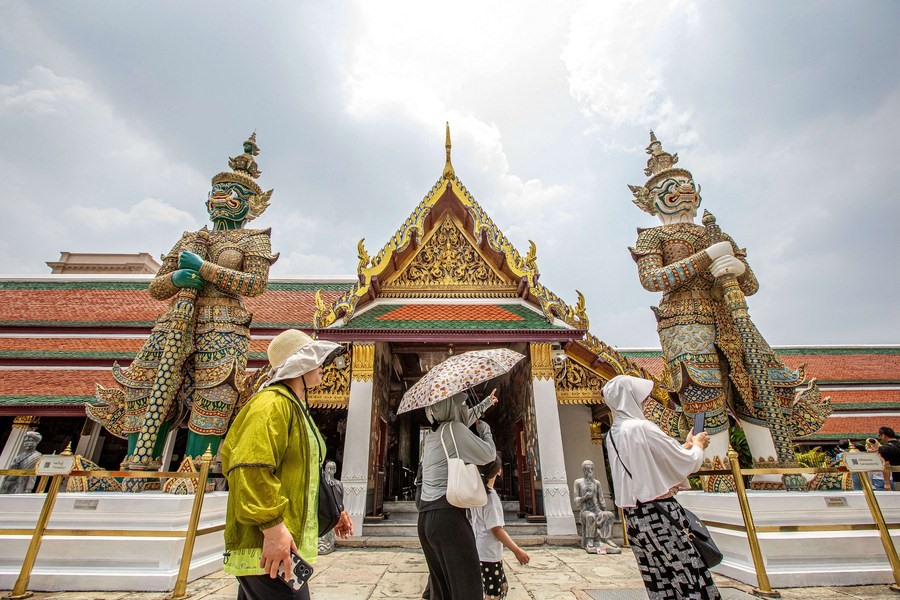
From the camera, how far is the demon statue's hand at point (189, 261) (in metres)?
4.77

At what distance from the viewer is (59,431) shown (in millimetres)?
8875

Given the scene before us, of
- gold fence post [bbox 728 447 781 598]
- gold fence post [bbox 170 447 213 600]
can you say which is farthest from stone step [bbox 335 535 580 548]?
gold fence post [bbox 728 447 781 598]

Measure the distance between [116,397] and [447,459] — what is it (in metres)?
5.31

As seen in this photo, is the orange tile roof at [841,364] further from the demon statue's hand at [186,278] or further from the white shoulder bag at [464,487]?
the demon statue's hand at [186,278]

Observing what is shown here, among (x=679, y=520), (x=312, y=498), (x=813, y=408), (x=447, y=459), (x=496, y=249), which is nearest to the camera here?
(x=312, y=498)

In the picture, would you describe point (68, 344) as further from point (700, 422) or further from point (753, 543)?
point (753, 543)

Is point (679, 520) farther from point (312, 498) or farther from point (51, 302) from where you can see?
point (51, 302)

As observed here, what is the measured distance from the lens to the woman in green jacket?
136 cm

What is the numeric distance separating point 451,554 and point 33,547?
369 cm

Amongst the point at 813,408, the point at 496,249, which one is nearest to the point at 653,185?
the point at 496,249

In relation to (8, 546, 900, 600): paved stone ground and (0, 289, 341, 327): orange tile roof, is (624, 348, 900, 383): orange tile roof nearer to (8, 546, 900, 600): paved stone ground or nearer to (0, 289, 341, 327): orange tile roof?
(8, 546, 900, 600): paved stone ground

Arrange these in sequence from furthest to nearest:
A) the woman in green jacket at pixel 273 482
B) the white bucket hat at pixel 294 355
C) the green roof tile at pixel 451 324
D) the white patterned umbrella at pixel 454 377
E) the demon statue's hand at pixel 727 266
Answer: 1. the green roof tile at pixel 451 324
2. the demon statue's hand at pixel 727 266
3. the white patterned umbrella at pixel 454 377
4. the white bucket hat at pixel 294 355
5. the woman in green jacket at pixel 273 482

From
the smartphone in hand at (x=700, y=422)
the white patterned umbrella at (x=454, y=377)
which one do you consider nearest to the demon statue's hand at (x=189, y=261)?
the white patterned umbrella at (x=454, y=377)

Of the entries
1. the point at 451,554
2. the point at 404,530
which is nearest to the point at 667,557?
the point at 451,554
